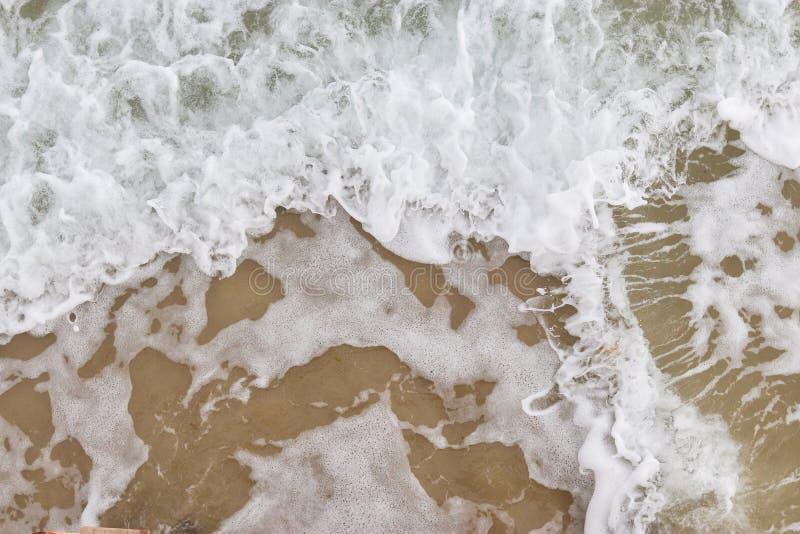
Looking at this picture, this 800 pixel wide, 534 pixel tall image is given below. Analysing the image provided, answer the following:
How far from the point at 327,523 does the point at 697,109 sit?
19.2ft

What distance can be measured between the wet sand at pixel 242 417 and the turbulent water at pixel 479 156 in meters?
0.34

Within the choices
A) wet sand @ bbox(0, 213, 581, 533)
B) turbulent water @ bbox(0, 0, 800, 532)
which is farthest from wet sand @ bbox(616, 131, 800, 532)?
wet sand @ bbox(0, 213, 581, 533)

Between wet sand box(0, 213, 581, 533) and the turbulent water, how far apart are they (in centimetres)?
34

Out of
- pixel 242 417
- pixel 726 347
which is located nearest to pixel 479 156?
pixel 726 347

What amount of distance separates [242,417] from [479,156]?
3648 mm

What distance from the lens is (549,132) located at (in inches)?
217

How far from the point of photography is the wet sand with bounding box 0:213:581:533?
520cm

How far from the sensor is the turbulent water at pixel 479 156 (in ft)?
17.5

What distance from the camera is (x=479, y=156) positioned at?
5.51 meters

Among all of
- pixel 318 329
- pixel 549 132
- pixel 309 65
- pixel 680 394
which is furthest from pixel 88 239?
pixel 680 394

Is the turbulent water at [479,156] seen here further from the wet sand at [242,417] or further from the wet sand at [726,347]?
the wet sand at [242,417]

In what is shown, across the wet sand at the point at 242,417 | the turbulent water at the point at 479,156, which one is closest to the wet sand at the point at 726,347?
the turbulent water at the point at 479,156

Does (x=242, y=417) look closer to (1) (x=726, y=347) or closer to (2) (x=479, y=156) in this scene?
(2) (x=479, y=156)

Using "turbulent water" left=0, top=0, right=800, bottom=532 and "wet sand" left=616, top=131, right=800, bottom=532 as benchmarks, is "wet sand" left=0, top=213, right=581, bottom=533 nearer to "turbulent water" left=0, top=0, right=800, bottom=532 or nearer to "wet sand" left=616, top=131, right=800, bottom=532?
"turbulent water" left=0, top=0, right=800, bottom=532
